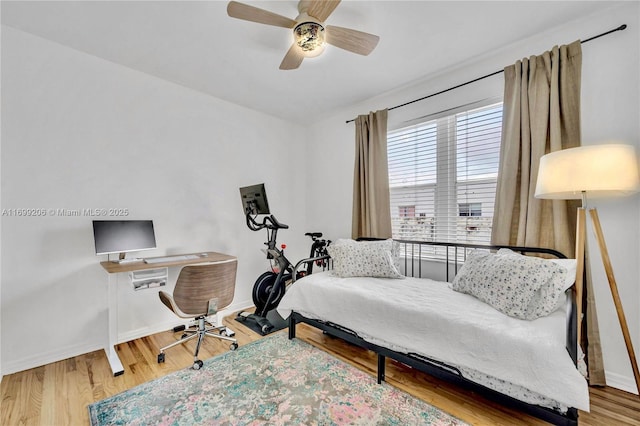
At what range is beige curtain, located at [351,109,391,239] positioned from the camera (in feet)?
Result: 10.3

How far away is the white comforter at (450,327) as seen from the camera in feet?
4.17

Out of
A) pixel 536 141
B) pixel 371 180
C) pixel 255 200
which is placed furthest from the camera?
pixel 371 180

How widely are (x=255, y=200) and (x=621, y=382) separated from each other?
312cm

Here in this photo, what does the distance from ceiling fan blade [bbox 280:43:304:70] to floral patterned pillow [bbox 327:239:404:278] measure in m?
1.72

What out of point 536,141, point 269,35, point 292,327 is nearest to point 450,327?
point 292,327

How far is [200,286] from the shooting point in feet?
7.00

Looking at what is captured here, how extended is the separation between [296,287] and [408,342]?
1098 mm

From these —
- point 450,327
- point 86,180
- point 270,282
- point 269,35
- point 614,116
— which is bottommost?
point 270,282

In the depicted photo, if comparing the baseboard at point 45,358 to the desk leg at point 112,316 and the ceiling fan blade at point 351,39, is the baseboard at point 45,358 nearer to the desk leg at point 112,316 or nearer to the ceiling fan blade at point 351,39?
the desk leg at point 112,316

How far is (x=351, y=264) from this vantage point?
2625 mm

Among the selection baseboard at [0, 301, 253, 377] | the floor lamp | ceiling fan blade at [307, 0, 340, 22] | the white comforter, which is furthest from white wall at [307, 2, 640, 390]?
baseboard at [0, 301, 253, 377]

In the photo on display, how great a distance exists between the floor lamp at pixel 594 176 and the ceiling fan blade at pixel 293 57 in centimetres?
185

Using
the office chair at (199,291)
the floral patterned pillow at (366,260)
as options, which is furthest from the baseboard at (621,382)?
the office chair at (199,291)

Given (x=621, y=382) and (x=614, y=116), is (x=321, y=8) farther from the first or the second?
(x=621, y=382)
